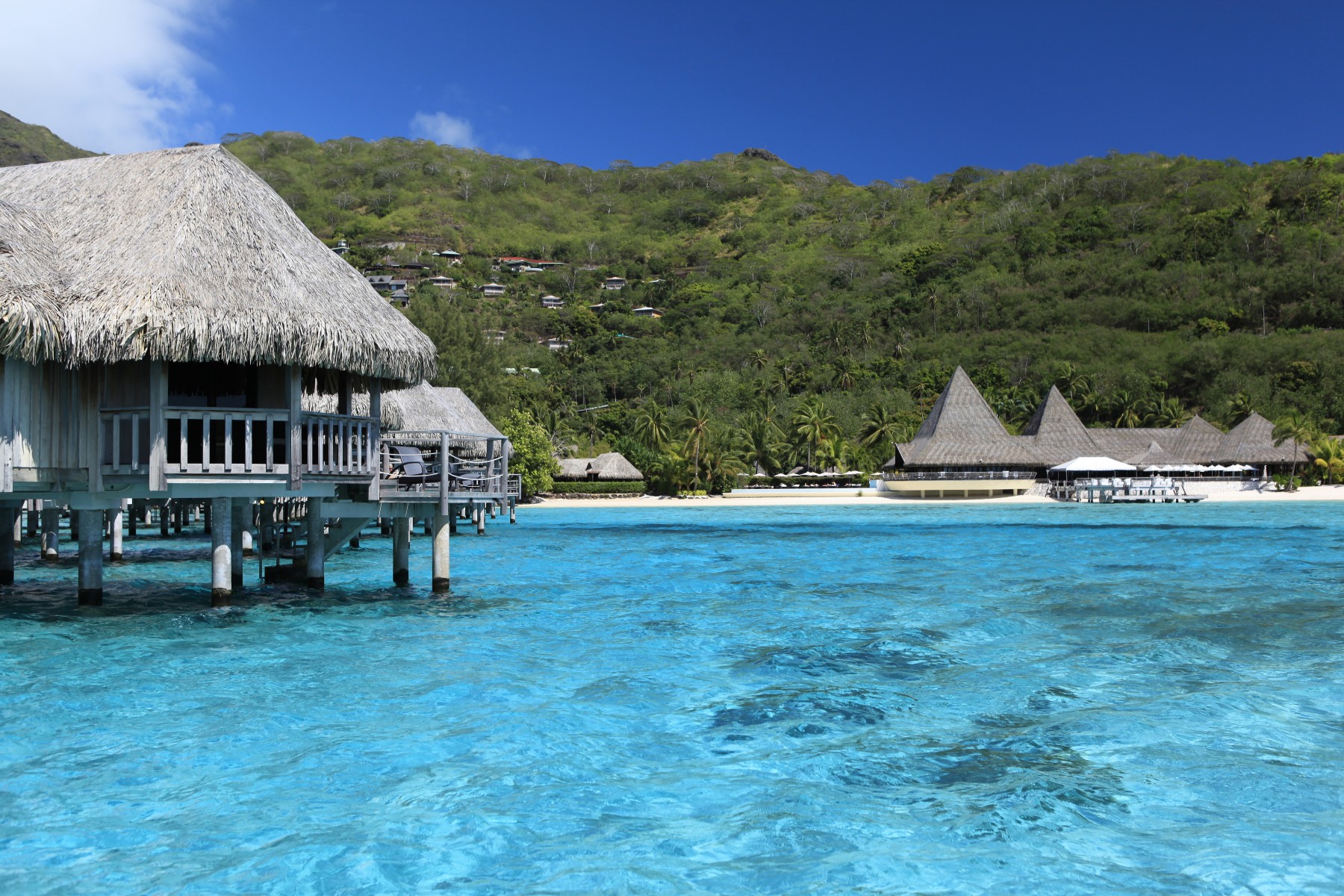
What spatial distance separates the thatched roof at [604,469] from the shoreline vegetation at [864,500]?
13.7ft

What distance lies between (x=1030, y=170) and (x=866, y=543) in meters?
135

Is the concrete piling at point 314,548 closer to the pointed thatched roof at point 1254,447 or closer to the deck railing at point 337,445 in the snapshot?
the deck railing at point 337,445

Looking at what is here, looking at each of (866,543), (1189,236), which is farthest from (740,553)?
(1189,236)

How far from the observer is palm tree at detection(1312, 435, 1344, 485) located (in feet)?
178

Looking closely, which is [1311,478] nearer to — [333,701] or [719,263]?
[333,701]

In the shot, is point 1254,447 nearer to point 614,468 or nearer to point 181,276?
point 614,468

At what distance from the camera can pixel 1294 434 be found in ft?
174

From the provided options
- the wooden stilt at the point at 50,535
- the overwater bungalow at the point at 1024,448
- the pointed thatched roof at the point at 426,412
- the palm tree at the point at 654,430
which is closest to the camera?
the pointed thatched roof at the point at 426,412

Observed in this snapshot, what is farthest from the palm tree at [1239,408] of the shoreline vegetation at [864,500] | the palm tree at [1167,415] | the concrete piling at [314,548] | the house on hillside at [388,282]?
the house on hillside at [388,282]

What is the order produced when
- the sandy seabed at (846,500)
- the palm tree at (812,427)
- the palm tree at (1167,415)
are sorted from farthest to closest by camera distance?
the palm tree at (1167,415) → the palm tree at (812,427) → the sandy seabed at (846,500)

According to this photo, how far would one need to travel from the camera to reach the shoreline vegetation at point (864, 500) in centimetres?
4981

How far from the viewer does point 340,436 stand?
13.4m

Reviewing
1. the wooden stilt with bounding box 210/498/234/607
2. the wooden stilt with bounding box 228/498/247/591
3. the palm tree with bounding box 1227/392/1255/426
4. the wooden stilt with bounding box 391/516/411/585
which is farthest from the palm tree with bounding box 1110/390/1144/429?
the wooden stilt with bounding box 210/498/234/607

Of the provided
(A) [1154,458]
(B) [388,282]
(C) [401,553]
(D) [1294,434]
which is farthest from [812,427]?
(B) [388,282]
